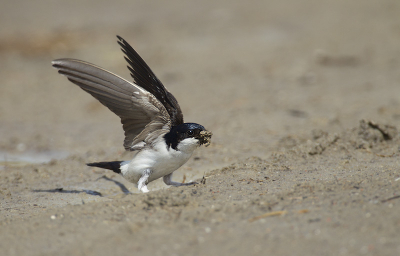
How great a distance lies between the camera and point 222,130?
7664 millimetres

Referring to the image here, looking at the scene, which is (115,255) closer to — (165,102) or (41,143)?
(165,102)

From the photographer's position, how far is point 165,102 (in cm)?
482

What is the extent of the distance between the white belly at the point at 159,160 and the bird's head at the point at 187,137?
4cm

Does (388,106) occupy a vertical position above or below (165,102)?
below

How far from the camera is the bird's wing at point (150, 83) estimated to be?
4703 mm

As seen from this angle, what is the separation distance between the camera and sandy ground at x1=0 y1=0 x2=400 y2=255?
333cm

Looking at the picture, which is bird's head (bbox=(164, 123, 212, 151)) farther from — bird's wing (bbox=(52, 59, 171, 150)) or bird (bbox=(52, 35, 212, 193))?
bird's wing (bbox=(52, 59, 171, 150))

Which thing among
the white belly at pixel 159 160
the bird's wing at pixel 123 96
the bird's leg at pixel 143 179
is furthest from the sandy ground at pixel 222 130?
the bird's wing at pixel 123 96

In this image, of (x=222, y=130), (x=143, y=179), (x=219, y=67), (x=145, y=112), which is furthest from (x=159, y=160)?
(x=219, y=67)

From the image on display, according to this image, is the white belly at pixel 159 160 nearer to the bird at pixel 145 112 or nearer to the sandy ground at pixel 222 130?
the bird at pixel 145 112

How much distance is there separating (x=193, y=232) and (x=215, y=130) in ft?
14.5

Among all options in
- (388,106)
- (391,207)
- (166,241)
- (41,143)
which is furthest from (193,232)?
(388,106)

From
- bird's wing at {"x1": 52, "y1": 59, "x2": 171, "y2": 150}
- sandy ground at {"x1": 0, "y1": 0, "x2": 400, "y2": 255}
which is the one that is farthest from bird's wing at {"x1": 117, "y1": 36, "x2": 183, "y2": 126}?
sandy ground at {"x1": 0, "y1": 0, "x2": 400, "y2": 255}

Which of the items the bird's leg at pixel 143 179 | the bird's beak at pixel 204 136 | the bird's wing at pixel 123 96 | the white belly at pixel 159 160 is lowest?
the bird's leg at pixel 143 179
